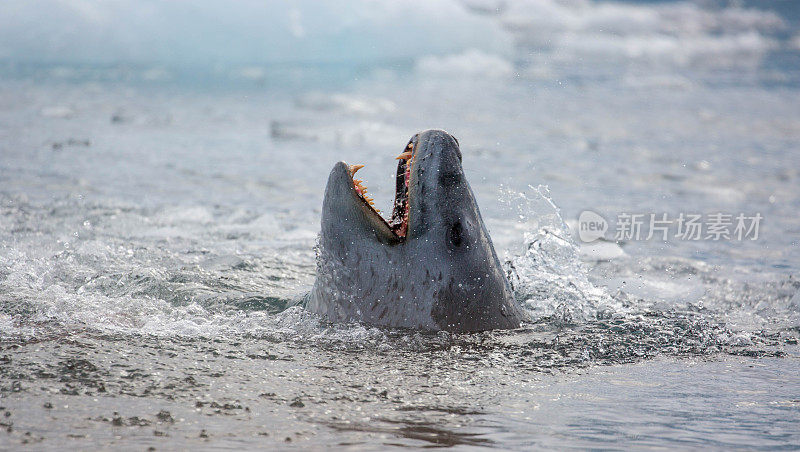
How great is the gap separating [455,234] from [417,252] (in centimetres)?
22

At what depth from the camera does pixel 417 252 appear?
4324 mm

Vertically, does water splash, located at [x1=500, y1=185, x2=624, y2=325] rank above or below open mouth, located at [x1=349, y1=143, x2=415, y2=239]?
below

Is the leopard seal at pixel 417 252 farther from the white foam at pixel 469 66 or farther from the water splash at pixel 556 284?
the white foam at pixel 469 66

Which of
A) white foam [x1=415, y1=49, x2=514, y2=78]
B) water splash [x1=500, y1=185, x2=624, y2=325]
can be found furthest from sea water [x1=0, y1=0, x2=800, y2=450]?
white foam [x1=415, y1=49, x2=514, y2=78]

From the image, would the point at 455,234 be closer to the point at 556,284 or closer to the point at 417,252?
the point at 417,252

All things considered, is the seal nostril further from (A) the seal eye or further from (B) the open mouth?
(B) the open mouth

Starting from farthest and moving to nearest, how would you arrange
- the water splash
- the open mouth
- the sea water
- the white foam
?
the white foam → the water splash → the open mouth → the sea water

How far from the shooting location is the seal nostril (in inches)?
171

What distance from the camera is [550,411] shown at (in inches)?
140

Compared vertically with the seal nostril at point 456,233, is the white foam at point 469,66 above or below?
above

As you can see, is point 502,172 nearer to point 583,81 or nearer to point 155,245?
point 155,245

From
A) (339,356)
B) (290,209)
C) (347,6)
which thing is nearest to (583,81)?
(347,6)

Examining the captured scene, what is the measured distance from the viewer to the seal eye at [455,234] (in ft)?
14.2

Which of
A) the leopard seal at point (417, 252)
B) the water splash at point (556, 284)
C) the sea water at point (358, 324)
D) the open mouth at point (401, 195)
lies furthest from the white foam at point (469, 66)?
the leopard seal at point (417, 252)
